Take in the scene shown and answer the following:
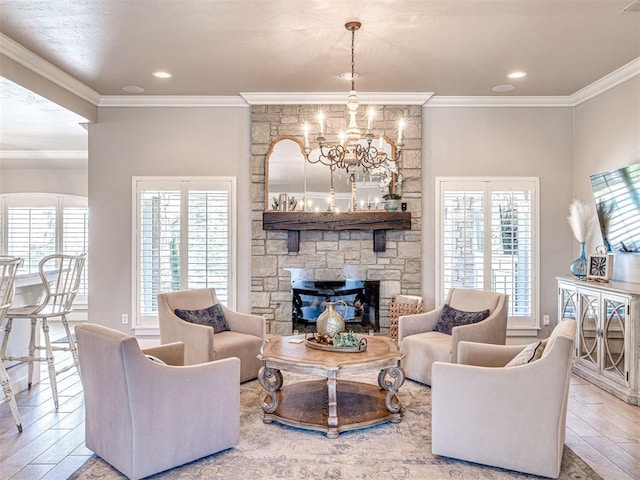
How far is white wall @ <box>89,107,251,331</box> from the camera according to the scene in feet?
17.0

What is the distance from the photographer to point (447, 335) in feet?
13.7

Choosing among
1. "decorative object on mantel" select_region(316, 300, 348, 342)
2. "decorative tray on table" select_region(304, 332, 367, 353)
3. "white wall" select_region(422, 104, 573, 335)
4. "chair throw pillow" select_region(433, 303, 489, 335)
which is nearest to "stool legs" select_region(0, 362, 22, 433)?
"decorative tray on table" select_region(304, 332, 367, 353)

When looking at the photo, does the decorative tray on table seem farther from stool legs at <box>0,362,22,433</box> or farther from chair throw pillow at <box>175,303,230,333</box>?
stool legs at <box>0,362,22,433</box>

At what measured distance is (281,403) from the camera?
11.1 feet

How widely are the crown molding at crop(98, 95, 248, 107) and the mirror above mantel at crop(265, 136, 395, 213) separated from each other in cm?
72

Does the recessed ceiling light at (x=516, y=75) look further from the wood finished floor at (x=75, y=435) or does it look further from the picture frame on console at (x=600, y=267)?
the wood finished floor at (x=75, y=435)

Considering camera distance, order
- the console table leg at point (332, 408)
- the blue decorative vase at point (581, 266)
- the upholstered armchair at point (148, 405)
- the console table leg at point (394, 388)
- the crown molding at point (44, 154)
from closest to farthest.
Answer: the upholstered armchair at point (148, 405), the console table leg at point (332, 408), the console table leg at point (394, 388), the blue decorative vase at point (581, 266), the crown molding at point (44, 154)

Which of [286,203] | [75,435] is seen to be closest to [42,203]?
[286,203]

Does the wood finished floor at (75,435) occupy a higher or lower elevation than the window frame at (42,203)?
lower

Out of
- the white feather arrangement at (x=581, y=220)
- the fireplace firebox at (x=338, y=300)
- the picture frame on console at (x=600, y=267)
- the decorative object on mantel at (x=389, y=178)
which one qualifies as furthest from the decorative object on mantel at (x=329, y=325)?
the white feather arrangement at (x=581, y=220)

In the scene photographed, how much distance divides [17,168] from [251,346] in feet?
20.2

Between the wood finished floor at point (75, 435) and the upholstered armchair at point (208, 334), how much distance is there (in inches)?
35.4

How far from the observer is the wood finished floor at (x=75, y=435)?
258 centimetres

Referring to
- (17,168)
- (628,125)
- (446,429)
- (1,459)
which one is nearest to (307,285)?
(446,429)
